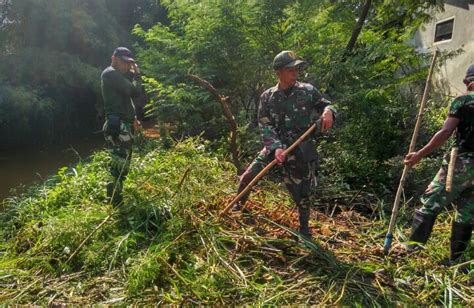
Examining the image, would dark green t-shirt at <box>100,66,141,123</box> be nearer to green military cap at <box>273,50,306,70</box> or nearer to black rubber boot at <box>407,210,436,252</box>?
green military cap at <box>273,50,306,70</box>

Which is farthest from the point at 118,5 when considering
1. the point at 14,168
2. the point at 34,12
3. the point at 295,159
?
the point at 295,159

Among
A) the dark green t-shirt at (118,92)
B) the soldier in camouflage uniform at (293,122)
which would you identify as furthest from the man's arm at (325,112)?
the dark green t-shirt at (118,92)

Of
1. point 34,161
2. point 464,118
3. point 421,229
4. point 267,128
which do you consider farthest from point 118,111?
point 34,161

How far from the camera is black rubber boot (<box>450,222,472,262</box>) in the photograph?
3223 mm

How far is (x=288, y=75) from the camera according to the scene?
3.48 metres

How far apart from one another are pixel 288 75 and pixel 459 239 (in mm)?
1965

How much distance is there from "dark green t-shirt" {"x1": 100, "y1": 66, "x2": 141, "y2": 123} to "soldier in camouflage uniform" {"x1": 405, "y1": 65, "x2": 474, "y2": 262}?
2.91 meters

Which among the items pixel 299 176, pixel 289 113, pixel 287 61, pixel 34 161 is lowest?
pixel 34 161

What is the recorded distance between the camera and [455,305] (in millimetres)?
2773

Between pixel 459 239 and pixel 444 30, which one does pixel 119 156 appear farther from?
pixel 444 30

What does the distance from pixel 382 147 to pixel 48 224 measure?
14.6 ft

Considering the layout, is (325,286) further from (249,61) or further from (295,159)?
(249,61)

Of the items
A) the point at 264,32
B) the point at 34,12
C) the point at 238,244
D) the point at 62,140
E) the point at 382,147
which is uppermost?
the point at 34,12

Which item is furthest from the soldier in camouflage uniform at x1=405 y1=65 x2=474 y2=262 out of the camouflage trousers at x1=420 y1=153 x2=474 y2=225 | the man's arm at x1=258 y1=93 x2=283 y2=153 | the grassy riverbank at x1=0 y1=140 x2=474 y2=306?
the man's arm at x1=258 y1=93 x2=283 y2=153
